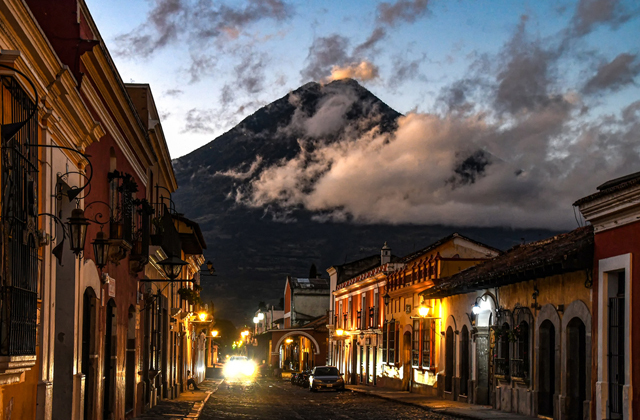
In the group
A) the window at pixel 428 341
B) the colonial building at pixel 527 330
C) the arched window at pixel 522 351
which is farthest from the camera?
the window at pixel 428 341

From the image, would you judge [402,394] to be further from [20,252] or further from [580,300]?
[20,252]

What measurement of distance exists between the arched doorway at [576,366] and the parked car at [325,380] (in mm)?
19966

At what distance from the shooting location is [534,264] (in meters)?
19.5

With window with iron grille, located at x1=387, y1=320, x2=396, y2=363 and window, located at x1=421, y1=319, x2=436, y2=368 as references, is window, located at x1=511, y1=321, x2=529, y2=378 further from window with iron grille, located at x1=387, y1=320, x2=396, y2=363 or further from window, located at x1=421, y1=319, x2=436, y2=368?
window with iron grille, located at x1=387, y1=320, x2=396, y2=363

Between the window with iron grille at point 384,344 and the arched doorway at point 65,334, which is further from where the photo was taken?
the window with iron grille at point 384,344

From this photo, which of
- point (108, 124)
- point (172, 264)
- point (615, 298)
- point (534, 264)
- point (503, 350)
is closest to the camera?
point (108, 124)

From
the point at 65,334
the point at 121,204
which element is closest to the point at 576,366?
the point at 121,204

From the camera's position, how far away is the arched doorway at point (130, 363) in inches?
770

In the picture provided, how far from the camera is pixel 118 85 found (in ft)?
51.1

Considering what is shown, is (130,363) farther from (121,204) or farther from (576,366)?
(576,366)

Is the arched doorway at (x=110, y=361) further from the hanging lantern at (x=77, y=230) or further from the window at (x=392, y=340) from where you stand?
the window at (x=392, y=340)

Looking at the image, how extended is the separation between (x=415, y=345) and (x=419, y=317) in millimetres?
1520

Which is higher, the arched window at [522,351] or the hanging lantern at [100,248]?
the hanging lantern at [100,248]

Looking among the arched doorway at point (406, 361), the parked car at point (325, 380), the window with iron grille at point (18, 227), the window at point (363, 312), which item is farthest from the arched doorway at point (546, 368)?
the window at point (363, 312)
